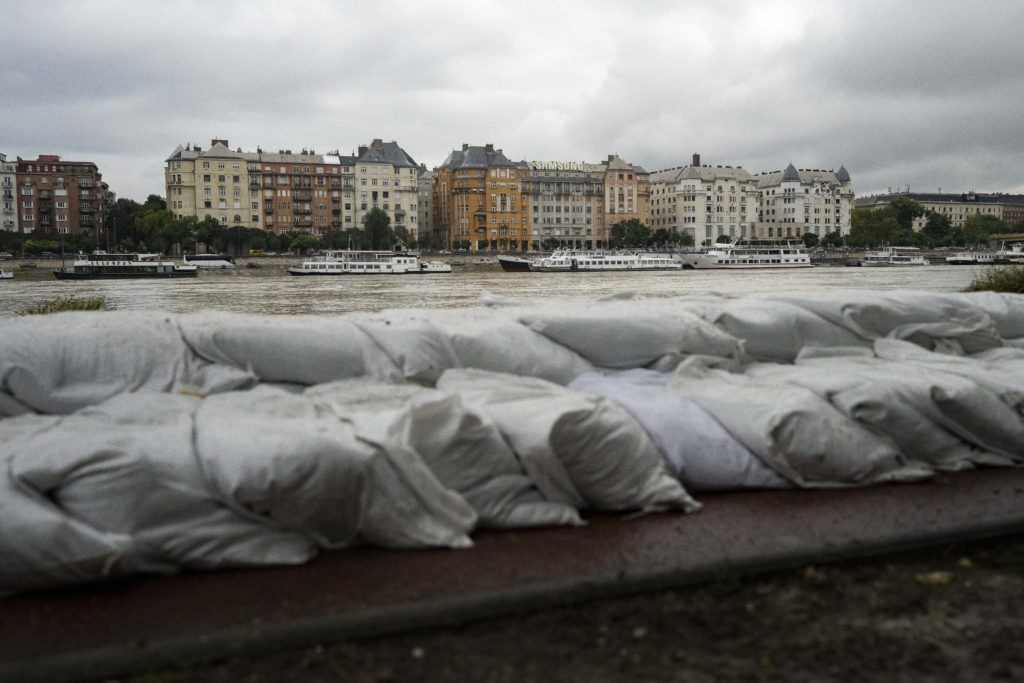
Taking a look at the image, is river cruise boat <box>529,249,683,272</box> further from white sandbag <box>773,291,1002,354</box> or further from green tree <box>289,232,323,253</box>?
white sandbag <box>773,291,1002,354</box>

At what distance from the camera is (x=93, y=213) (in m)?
82.2

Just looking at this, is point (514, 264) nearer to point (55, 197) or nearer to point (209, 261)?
point (209, 261)

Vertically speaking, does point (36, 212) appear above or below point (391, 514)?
above

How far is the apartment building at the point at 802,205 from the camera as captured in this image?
9756cm

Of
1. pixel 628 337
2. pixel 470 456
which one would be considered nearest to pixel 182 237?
pixel 628 337

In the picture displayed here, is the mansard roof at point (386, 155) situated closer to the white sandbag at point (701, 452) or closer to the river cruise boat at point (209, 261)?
the river cruise boat at point (209, 261)

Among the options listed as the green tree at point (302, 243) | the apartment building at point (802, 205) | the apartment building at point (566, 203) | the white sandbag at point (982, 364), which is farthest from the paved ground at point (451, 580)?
the apartment building at point (802, 205)

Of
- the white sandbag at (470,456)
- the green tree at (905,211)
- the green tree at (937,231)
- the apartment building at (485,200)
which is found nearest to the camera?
the white sandbag at (470,456)

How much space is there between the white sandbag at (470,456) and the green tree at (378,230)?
71558 millimetres

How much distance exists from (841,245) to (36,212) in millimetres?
79552

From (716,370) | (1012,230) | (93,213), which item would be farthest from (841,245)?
(716,370)

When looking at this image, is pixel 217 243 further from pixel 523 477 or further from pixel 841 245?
pixel 523 477

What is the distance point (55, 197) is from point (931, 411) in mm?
92238

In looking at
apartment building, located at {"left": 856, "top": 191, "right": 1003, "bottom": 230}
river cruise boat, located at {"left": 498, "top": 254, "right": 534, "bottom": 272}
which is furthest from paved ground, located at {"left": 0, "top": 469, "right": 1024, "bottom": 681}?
apartment building, located at {"left": 856, "top": 191, "right": 1003, "bottom": 230}
